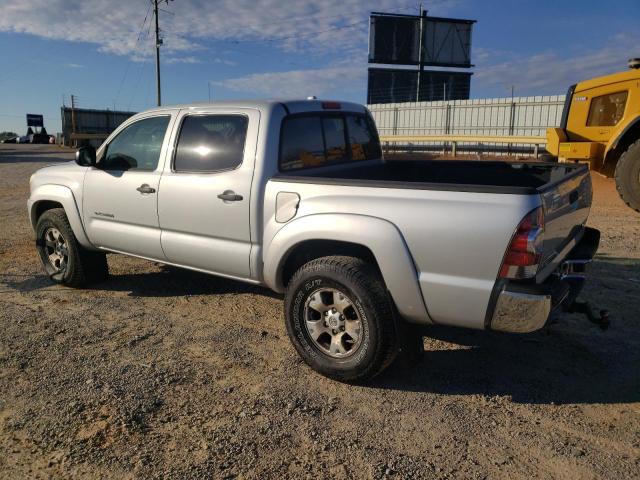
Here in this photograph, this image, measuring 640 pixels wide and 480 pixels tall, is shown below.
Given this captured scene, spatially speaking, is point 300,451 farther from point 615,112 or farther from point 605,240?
point 615,112

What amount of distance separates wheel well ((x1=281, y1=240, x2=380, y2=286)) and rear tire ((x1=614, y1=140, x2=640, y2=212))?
810 cm

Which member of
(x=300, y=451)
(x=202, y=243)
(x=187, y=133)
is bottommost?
(x=300, y=451)

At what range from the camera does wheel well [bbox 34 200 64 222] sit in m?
5.87

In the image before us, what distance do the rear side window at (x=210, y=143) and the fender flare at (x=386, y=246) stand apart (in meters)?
1.02

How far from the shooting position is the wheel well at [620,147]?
10.2 meters

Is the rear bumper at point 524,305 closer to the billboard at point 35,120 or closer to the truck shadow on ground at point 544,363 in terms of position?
the truck shadow on ground at point 544,363

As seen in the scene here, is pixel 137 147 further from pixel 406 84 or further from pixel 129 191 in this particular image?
pixel 406 84

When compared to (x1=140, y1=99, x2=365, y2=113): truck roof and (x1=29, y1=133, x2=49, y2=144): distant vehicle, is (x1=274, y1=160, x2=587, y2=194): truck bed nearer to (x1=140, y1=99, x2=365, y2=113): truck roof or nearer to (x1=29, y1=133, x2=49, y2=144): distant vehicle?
(x1=140, y1=99, x2=365, y2=113): truck roof

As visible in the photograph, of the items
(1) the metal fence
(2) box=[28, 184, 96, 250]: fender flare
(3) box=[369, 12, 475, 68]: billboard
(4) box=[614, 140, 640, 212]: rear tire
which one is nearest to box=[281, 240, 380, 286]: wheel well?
(2) box=[28, 184, 96, 250]: fender flare

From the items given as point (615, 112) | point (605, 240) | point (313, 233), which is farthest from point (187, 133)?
point (615, 112)

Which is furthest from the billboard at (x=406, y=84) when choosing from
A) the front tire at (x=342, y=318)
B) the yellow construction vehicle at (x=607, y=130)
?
the front tire at (x=342, y=318)

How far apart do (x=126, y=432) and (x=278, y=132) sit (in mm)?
2323

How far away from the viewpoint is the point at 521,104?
74.5ft

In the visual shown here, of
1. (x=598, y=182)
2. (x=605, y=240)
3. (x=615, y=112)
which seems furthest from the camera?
(x=598, y=182)
